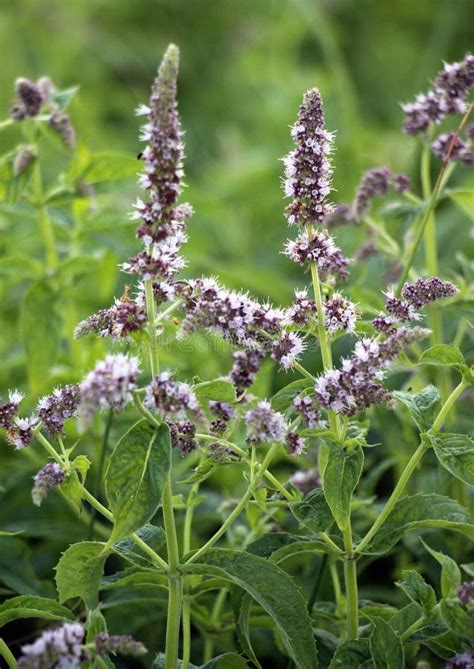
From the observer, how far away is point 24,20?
4961mm

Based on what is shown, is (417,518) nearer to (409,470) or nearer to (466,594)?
(409,470)

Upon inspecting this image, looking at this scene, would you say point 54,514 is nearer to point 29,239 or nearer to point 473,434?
point 29,239

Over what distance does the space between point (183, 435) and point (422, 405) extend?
417mm

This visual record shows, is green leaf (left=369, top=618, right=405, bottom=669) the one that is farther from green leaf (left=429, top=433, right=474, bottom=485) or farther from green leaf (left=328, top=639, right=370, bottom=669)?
green leaf (left=429, top=433, right=474, bottom=485)

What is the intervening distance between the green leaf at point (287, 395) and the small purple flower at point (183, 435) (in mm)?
140

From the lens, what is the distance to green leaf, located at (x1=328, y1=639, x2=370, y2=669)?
143cm

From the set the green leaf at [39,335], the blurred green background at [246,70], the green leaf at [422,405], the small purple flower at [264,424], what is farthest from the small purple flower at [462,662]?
the blurred green background at [246,70]

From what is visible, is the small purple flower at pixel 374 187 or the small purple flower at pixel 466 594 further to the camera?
the small purple flower at pixel 374 187

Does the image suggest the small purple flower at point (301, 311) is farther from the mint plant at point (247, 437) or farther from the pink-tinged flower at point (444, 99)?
the pink-tinged flower at point (444, 99)

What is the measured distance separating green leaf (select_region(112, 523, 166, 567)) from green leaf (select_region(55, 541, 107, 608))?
7 centimetres

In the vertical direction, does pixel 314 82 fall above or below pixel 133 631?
above

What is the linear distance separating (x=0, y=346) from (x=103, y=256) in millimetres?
671

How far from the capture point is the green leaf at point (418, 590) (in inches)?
57.4

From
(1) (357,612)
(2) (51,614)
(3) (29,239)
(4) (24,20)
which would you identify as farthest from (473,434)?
(4) (24,20)
